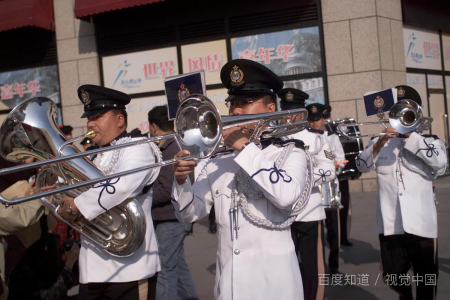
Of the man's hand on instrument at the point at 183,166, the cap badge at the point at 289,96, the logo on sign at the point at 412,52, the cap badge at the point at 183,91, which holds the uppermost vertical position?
the logo on sign at the point at 412,52

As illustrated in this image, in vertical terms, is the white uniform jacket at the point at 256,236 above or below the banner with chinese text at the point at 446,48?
below

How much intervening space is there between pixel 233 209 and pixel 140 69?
378 inches

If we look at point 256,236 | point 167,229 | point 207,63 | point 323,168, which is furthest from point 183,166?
point 207,63

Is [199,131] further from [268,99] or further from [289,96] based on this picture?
[289,96]

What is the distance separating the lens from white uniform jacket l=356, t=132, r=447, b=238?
4273 mm

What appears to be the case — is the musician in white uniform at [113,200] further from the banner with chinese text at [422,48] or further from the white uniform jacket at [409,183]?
the banner with chinese text at [422,48]

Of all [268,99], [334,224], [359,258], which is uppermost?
[268,99]

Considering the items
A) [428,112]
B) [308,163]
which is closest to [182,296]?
[308,163]

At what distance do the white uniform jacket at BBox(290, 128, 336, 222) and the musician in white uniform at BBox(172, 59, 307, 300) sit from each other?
6.49ft

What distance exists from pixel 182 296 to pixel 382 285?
7.17ft

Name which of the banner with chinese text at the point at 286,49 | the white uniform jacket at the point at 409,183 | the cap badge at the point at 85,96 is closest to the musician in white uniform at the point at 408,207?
the white uniform jacket at the point at 409,183

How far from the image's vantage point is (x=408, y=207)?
435 cm

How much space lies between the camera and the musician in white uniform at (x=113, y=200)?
303 centimetres

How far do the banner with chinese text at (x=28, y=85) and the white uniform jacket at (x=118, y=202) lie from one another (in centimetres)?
973
